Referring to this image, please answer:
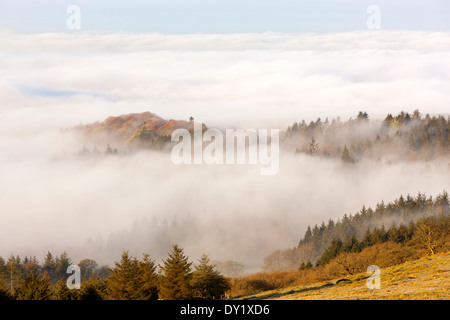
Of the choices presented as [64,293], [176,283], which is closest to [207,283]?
[176,283]

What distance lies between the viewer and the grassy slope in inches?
3285

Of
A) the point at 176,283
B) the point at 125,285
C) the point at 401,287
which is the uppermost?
the point at 176,283

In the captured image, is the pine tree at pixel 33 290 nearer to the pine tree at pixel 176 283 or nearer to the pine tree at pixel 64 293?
the pine tree at pixel 64 293

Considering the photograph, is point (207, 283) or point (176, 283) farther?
point (207, 283)

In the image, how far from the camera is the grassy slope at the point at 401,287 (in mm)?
83438

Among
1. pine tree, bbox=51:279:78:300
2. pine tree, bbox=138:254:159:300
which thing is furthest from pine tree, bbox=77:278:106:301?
pine tree, bbox=138:254:159:300

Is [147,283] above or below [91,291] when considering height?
above

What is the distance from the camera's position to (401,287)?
95.9 meters

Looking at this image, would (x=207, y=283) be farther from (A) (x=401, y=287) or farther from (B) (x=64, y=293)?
(A) (x=401, y=287)

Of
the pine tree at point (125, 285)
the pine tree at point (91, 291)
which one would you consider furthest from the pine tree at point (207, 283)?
the pine tree at point (91, 291)

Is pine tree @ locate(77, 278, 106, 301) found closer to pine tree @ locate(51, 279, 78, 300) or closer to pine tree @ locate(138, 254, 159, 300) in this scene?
pine tree @ locate(51, 279, 78, 300)
